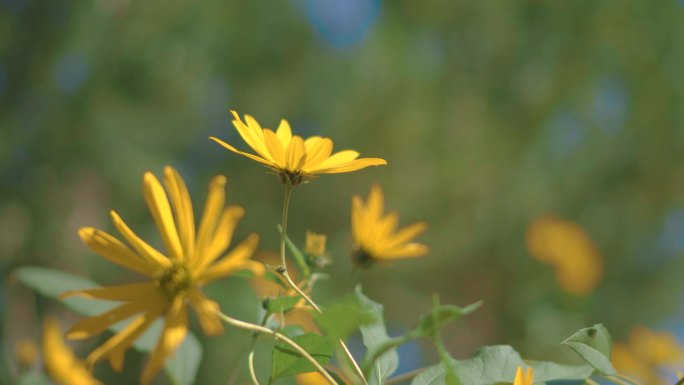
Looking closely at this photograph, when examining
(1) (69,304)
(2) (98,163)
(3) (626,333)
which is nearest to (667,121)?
(3) (626,333)

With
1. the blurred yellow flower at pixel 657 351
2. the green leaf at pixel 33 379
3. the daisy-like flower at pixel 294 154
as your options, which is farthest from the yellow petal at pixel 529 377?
the blurred yellow flower at pixel 657 351

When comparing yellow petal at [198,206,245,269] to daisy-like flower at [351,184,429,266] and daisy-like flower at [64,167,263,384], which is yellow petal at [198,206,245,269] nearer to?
daisy-like flower at [64,167,263,384]

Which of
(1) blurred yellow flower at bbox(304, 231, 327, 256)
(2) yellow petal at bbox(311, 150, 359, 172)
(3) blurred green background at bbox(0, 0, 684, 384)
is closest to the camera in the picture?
(2) yellow petal at bbox(311, 150, 359, 172)

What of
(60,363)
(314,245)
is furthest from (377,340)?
(60,363)

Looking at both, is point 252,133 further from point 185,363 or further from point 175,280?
point 185,363

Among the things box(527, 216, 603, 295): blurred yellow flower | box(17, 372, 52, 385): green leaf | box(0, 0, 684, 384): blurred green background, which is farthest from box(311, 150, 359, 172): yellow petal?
box(0, 0, 684, 384): blurred green background

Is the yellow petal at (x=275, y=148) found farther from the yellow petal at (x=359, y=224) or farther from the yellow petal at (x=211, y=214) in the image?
the yellow petal at (x=359, y=224)
